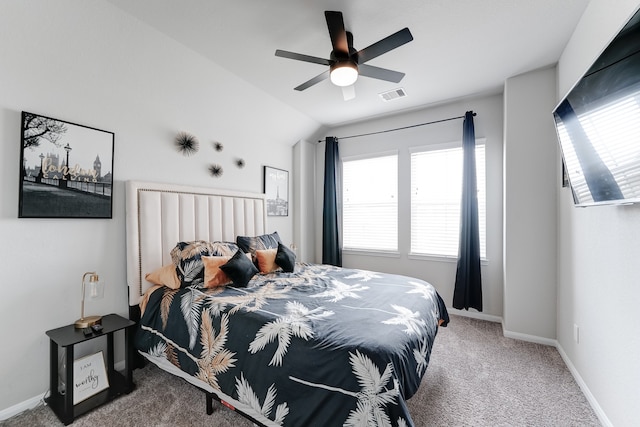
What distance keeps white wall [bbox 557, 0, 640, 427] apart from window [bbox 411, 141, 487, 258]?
3.48 feet

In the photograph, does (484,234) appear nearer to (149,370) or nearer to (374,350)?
(374,350)

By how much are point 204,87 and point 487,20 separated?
263cm

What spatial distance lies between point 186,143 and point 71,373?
6.85 feet

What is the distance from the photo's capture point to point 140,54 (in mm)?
2277

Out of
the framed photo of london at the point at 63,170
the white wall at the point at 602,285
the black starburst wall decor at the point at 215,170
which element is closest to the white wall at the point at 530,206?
the white wall at the point at 602,285

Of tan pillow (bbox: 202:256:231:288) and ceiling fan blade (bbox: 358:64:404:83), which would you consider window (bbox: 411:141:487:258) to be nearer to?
ceiling fan blade (bbox: 358:64:404:83)

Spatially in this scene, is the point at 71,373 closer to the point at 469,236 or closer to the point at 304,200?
the point at 304,200

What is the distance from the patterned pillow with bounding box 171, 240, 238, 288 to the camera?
227cm

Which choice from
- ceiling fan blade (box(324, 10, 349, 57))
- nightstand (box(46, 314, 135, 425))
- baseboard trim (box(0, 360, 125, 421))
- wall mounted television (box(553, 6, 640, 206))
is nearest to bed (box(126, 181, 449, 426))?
nightstand (box(46, 314, 135, 425))

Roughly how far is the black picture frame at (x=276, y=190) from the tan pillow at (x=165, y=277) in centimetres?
181

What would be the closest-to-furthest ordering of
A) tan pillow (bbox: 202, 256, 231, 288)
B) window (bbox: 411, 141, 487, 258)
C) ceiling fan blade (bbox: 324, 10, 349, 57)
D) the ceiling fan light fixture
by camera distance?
1. ceiling fan blade (bbox: 324, 10, 349, 57)
2. the ceiling fan light fixture
3. tan pillow (bbox: 202, 256, 231, 288)
4. window (bbox: 411, 141, 487, 258)

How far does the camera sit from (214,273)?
2.31m

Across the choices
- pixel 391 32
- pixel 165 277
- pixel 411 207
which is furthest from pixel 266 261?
pixel 391 32

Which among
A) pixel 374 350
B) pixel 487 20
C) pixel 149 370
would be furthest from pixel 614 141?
pixel 149 370
